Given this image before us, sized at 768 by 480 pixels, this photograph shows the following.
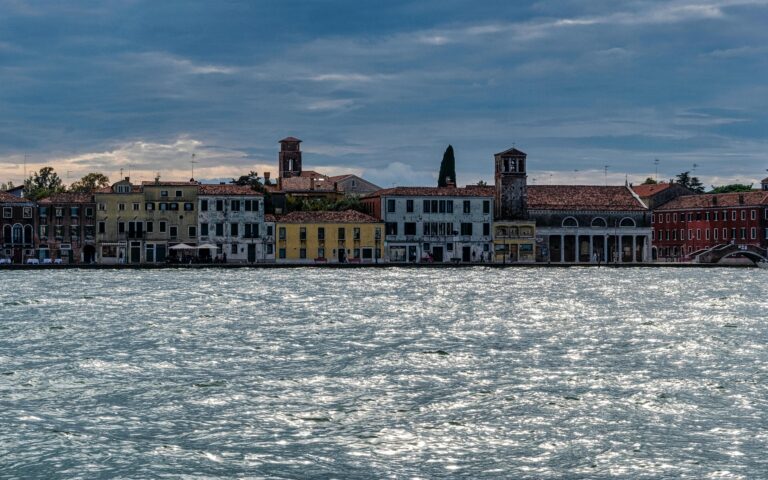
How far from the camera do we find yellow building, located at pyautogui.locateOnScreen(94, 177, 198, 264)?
86.2 m

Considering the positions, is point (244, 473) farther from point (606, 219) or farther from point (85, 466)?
point (606, 219)

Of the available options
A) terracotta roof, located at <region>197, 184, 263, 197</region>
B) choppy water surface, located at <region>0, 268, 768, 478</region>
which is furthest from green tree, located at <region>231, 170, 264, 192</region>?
choppy water surface, located at <region>0, 268, 768, 478</region>

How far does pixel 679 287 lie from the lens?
57125 mm

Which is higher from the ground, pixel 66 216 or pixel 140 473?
pixel 66 216

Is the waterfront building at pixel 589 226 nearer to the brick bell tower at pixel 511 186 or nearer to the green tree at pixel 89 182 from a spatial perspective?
the brick bell tower at pixel 511 186

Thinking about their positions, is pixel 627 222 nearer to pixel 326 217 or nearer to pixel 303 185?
pixel 326 217

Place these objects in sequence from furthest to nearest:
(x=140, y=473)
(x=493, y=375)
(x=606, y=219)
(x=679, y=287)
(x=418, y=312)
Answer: (x=606, y=219)
(x=679, y=287)
(x=418, y=312)
(x=493, y=375)
(x=140, y=473)

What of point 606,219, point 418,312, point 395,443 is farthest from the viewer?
point 606,219

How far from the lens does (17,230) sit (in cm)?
8581

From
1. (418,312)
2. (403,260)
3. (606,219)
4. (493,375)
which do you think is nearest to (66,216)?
(403,260)

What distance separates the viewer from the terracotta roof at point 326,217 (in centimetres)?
8650

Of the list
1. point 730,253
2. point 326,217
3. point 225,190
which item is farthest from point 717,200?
point 225,190

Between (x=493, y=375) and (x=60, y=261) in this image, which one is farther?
(x=60, y=261)

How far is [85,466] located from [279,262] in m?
72.8
